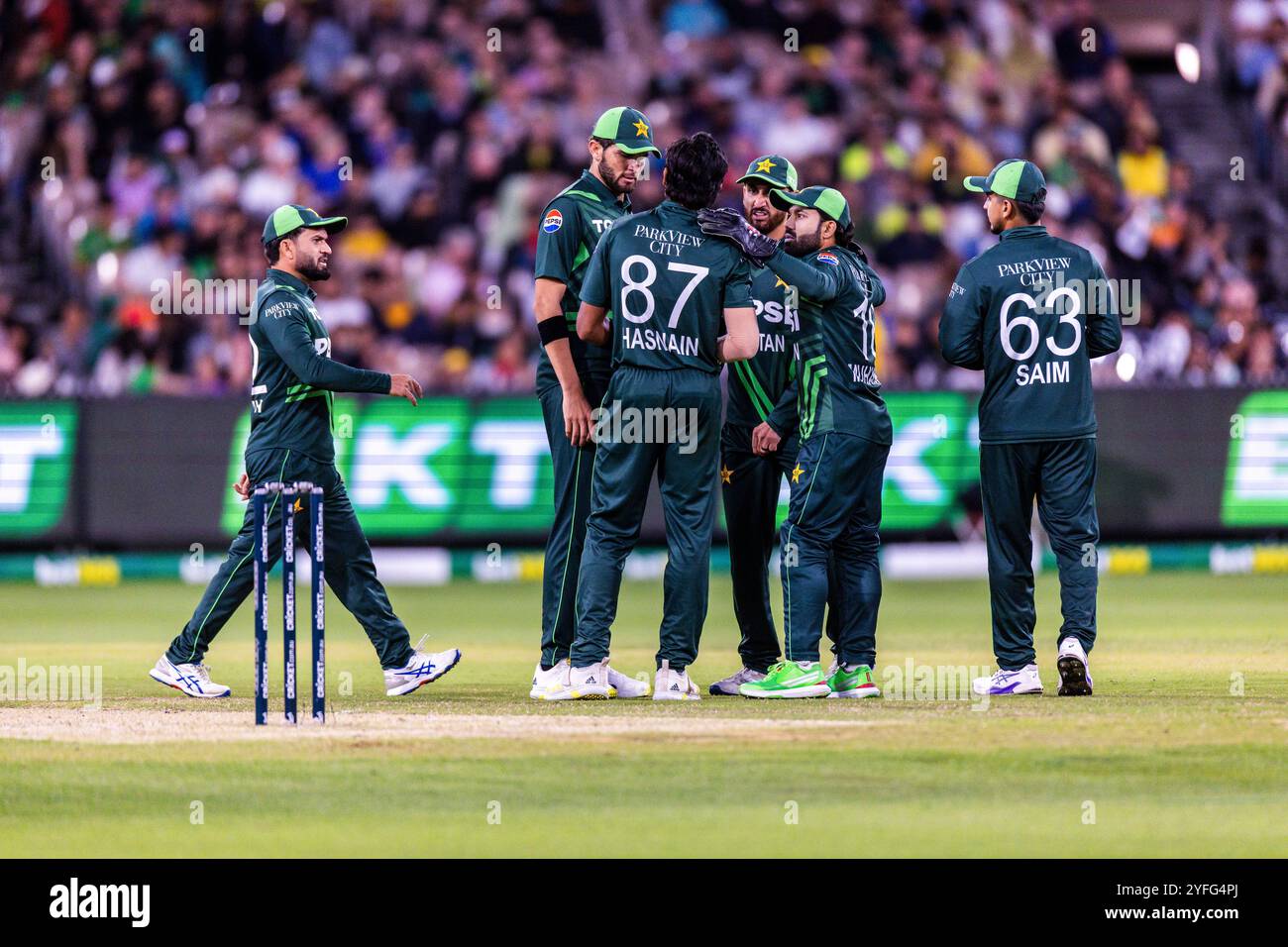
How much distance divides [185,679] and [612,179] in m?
3.37

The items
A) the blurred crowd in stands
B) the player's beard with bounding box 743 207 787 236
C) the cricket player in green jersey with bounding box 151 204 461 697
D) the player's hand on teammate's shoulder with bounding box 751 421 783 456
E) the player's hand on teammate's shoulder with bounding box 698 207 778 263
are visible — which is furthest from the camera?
the blurred crowd in stands

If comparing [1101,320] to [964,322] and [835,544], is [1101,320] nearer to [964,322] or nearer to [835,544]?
[964,322]

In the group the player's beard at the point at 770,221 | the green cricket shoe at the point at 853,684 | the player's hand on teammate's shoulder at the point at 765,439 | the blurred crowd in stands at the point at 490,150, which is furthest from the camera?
the blurred crowd in stands at the point at 490,150

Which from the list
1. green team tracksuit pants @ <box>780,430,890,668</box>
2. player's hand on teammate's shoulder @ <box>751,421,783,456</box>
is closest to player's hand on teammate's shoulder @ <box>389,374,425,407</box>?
player's hand on teammate's shoulder @ <box>751,421,783,456</box>

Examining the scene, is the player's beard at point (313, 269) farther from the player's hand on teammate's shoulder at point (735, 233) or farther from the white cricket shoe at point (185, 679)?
the white cricket shoe at point (185, 679)

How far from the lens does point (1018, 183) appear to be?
10.8 meters

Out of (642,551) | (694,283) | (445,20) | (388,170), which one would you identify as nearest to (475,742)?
(694,283)

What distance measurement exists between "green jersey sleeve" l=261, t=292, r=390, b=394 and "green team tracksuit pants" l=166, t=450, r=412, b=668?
0.48 meters

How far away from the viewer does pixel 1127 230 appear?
23.5 meters

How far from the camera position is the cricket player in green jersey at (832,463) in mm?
10648

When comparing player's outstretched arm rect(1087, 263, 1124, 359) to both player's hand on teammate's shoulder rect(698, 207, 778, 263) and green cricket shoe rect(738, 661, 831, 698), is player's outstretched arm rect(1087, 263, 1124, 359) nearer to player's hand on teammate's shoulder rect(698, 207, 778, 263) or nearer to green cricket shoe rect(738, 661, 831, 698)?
player's hand on teammate's shoulder rect(698, 207, 778, 263)

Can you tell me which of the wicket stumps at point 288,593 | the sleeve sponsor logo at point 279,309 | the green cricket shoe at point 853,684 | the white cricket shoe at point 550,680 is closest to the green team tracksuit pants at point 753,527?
the green cricket shoe at point 853,684

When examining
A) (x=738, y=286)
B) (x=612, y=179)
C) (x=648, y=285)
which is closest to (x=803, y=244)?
(x=738, y=286)

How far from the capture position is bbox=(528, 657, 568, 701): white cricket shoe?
10.8 meters
